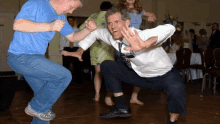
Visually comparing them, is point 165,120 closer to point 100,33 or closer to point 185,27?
point 100,33

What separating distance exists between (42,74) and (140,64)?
0.97 m

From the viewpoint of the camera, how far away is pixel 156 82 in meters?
2.37

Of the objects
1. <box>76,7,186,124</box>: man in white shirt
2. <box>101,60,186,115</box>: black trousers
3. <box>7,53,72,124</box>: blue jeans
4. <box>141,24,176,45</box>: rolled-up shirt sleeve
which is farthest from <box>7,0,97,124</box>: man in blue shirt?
<box>101,60,186,115</box>: black trousers

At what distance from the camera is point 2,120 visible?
7.97 feet

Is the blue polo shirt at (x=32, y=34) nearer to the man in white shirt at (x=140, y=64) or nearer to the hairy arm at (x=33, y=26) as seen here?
the hairy arm at (x=33, y=26)

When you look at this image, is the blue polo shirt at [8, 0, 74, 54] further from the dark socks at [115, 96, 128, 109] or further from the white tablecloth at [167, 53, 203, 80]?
the white tablecloth at [167, 53, 203, 80]

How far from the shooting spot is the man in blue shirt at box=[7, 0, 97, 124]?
1.62m

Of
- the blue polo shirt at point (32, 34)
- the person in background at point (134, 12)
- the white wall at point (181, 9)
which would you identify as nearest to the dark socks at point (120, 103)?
the person in background at point (134, 12)

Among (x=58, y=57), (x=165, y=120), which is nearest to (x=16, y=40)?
(x=165, y=120)

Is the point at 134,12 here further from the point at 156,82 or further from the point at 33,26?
the point at 33,26

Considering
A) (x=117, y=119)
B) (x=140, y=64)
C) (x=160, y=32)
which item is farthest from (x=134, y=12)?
(x=117, y=119)

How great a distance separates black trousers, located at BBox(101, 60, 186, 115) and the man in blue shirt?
0.82m

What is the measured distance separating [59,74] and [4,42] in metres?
8.21

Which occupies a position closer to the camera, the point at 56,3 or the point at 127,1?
the point at 56,3
